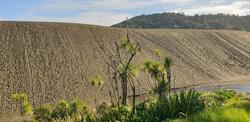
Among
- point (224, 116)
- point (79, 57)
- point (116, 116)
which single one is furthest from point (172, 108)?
point (79, 57)

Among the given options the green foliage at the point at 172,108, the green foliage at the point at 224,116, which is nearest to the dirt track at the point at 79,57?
the green foliage at the point at 172,108

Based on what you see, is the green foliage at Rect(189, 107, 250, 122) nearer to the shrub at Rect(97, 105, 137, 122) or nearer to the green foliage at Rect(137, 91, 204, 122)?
the green foliage at Rect(137, 91, 204, 122)

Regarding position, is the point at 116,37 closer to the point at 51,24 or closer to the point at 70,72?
the point at 51,24

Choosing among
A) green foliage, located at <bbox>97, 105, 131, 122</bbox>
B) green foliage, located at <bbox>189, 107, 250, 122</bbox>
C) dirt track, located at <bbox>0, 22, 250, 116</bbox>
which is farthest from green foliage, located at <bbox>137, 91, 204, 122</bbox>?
dirt track, located at <bbox>0, 22, 250, 116</bbox>

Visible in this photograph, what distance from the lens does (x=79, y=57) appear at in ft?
322

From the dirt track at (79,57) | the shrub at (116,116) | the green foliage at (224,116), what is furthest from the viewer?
the dirt track at (79,57)

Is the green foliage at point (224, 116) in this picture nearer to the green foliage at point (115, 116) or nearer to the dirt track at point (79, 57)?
the green foliage at point (115, 116)

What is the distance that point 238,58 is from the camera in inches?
4820

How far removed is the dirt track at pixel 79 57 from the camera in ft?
278

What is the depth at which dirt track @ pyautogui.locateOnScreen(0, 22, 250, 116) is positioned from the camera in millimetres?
84750

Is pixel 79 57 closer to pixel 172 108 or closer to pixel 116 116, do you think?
pixel 116 116

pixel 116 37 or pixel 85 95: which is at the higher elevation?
pixel 116 37

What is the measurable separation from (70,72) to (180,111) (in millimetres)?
76602

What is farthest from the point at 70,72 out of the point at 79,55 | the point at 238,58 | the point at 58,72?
the point at 238,58
